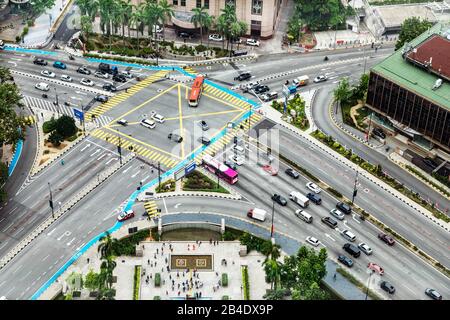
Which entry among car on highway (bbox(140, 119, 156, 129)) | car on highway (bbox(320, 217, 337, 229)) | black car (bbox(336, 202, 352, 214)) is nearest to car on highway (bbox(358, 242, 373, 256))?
car on highway (bbox(320, 217, 337, 229))

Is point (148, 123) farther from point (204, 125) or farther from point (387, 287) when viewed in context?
point (387, 287)

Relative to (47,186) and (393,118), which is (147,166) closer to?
(47,186)

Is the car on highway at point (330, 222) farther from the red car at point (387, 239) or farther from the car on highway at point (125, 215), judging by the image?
the car on highway at point (125, 215)

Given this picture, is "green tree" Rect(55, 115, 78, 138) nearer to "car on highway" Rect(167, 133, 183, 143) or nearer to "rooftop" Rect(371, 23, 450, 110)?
Result: "car on highway" Rect(167, 133, 183, 143)

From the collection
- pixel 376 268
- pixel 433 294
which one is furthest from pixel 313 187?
pixel 433 294

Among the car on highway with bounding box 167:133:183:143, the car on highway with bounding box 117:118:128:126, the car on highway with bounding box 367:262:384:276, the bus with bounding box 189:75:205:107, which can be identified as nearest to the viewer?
the car on highway with bounding box 367:262:384:276
